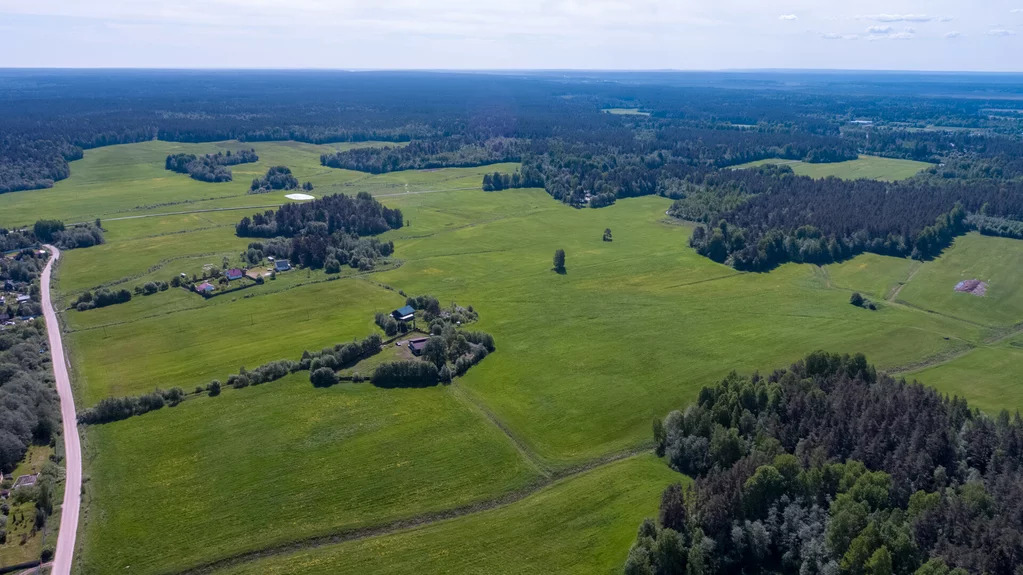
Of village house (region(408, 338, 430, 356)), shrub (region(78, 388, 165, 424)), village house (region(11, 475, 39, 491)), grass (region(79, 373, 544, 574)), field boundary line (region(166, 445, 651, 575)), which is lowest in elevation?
field boundary line (region(166, 445, 651, 575))

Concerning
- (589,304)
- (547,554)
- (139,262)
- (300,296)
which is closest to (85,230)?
(139,262)

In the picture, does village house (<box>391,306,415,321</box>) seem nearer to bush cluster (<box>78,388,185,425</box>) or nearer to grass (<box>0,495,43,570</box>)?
bush cluster (<box>78,388,185,425</box>)

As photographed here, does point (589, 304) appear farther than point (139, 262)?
No

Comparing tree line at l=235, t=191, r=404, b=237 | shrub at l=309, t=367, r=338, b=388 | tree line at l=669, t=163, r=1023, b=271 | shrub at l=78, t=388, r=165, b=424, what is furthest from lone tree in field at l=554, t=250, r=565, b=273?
shrub at l=78, t=388, r=165, b=424

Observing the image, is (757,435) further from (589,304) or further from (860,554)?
(589,304)

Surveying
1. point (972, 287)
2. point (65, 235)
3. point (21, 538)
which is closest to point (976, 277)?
point (972, 287)

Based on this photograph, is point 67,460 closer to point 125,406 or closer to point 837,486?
point 125,406

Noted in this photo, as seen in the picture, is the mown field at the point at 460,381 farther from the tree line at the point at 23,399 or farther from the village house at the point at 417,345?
the village house at the point at 417,345
